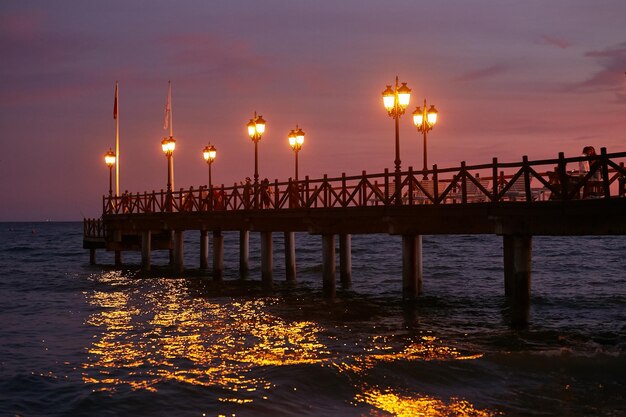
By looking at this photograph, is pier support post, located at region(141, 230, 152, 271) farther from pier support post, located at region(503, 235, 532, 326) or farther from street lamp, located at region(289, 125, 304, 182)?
pier support post, located at region(503, 235, 532, 326)

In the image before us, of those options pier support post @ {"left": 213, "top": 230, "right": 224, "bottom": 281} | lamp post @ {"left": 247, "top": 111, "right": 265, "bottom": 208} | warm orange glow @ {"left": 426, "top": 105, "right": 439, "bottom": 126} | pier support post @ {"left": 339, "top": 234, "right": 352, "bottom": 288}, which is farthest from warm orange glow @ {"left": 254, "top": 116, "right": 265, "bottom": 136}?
warm orange glow @ {"left": 426, "top": 105, "right": 439, "bottom": 126}

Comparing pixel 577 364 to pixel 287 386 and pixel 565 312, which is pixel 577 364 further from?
pixel 565 312

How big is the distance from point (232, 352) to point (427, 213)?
7621 mm

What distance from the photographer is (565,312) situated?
2595 cm

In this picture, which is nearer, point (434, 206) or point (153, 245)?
point (434, 206)

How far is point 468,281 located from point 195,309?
1794 centimetres

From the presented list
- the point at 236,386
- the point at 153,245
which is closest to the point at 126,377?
the point at 236,386

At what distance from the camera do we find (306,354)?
671 inches

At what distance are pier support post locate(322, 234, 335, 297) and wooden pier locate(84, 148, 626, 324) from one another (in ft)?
0.12

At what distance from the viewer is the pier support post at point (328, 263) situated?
2711 centimetres

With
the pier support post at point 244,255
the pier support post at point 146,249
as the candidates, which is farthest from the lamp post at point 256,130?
the pier support post at point 146,249

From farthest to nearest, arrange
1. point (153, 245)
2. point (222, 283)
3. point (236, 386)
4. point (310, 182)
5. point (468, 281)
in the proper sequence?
1. point (153, 245)
2. point (468, 281)
3. point (222, 283)
4. point (310, 182)
5. point (236, 386)

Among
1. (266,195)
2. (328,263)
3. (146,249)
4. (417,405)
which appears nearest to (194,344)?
(417,405)

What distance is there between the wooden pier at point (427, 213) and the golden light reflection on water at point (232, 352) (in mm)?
3438
